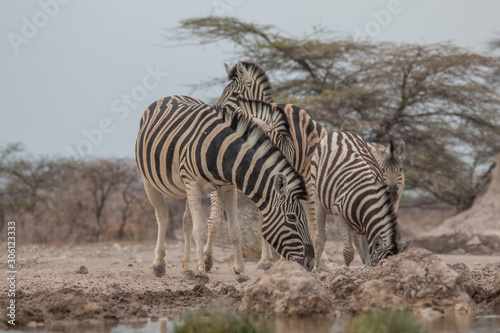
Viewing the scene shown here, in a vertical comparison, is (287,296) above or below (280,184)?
below

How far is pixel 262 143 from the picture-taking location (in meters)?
7.01

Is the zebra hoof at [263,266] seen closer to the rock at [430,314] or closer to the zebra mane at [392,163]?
the zebra mane at [392,163]

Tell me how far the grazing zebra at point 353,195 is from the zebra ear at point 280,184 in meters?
0.93

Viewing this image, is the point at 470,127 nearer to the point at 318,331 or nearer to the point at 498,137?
the point at 498,137

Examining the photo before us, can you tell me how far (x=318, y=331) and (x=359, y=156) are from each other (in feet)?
11.2

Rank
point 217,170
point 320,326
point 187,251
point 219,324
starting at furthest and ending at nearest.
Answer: point 187,251 → point 217,170 → point 320,326 → point 219,324

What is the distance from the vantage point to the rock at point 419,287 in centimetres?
550

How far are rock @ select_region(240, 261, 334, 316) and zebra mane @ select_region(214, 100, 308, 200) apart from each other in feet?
4.34

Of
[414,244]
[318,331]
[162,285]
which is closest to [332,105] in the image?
[414,244]

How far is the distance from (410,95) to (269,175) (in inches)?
449

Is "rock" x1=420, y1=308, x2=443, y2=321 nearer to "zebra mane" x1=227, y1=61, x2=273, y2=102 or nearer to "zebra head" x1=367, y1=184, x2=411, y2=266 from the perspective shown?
"zebra head" x1=367, y1=184, x2=411, y2=266

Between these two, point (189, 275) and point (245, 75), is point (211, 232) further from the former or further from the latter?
point (245, 75)

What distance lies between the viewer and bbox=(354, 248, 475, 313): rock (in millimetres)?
5496

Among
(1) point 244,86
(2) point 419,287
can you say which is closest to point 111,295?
(2) point 419,287
